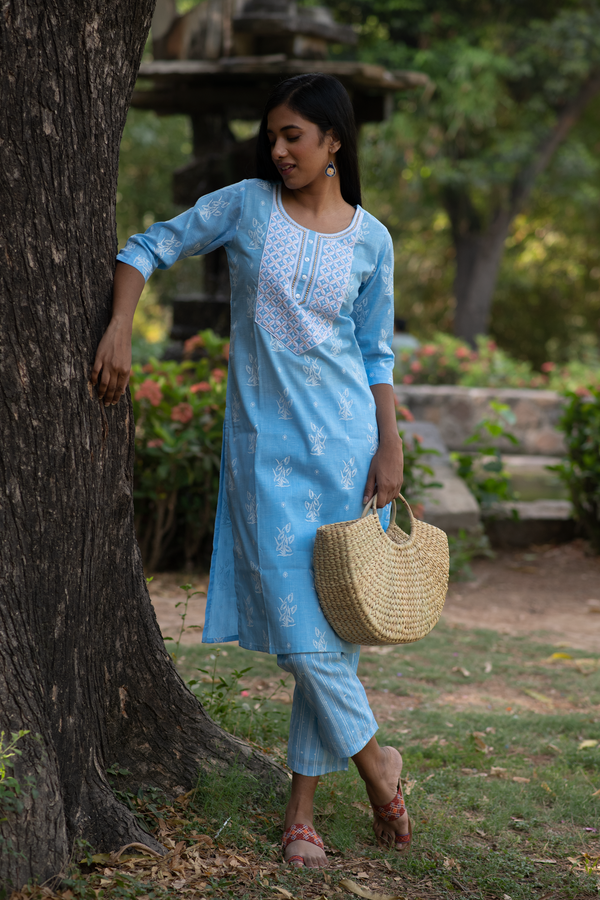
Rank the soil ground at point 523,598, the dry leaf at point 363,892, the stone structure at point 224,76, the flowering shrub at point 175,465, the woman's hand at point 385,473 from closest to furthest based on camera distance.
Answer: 1. the dry leaf at point 363,892
2. the woman's hand at point 385,473
3. the soil ground at point 523,598
4. the flowering shrub at point 175,465
5. the stone structure at point 224,76

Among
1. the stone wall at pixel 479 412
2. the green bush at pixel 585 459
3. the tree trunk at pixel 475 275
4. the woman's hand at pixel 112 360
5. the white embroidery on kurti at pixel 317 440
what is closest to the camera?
the woman's hand at pixel 112 360

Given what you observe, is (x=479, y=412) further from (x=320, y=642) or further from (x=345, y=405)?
(x=320, y=642)

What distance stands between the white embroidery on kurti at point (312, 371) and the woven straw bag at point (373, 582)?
0.34 meters

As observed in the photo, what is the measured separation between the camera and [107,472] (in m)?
2.01

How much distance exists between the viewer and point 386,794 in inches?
89.5

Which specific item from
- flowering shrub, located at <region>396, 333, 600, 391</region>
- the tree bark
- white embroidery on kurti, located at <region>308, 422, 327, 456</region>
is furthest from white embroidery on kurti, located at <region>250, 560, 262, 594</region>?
the tree bark

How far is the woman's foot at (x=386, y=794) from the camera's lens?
7.42 feet

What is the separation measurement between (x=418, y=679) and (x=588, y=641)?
118 cm

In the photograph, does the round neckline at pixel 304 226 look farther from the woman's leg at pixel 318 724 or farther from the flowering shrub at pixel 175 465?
the flowering shrub at pixel 175 465

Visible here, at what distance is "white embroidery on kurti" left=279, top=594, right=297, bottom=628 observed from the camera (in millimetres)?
2088

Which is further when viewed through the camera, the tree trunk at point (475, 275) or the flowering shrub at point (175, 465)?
the tree trunk at point (475, 275)

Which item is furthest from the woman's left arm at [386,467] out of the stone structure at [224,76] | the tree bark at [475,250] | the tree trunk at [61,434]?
the tree bark at [475,250]

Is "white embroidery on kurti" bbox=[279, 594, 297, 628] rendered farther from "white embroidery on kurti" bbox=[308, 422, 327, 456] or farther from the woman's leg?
"white embroidery on kurti" bbox=[308, 422, 327, 456]

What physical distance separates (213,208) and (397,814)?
5.41 ft
